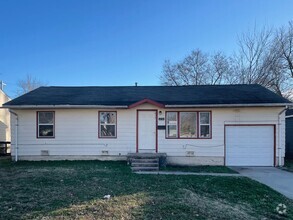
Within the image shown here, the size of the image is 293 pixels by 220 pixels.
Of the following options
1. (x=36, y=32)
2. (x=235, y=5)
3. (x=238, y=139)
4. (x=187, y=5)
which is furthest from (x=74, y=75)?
(x=238, y=139)

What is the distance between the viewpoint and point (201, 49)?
30.5m

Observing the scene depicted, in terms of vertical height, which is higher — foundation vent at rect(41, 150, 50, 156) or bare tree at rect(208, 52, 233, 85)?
bare tree at rect(208, 52, 233, 85)

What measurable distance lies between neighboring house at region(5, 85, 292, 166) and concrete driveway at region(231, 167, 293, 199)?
3.64 ft

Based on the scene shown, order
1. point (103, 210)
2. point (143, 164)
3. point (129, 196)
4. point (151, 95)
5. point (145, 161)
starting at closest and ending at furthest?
point (103, 210), point (129, 196), point (143, 164), point (145, 161), point (151, 95)

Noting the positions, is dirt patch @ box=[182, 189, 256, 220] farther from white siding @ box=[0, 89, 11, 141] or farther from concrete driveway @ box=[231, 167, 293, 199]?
white siding @ box=[0, 89, 11, 141]

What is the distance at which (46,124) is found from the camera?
39.5 feet

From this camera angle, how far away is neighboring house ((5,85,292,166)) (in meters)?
11.6

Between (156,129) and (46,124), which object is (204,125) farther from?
(46,124)

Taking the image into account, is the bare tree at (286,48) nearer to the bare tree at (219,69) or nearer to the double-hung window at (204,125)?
the bare tree at (219,69)

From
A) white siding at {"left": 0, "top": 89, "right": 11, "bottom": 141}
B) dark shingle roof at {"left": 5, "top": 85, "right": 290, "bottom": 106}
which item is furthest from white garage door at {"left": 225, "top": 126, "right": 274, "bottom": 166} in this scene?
white siding at {"left": 0, "top": 89, "right": 11, "bottom": 141}

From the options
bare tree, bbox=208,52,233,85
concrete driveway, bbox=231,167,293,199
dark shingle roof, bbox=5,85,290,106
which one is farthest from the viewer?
bare tree, bbox=208,52,233,85

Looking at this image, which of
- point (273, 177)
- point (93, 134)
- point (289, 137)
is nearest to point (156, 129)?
point (93, 134)

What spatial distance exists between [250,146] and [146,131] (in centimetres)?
518

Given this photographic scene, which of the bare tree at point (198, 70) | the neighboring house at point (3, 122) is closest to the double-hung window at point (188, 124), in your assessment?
the neighboring house at point (3, 122)
